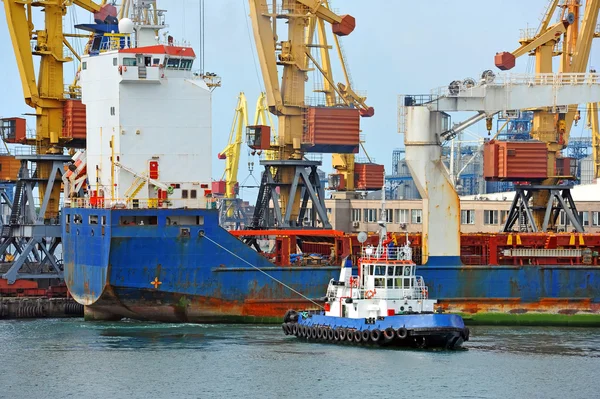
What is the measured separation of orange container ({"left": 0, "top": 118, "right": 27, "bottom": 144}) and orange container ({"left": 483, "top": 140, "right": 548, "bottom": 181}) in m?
21.5

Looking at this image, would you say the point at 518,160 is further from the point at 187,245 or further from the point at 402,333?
the point at 187,245

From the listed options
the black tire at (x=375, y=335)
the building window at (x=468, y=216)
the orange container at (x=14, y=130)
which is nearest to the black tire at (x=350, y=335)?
the black tire at (x=375, y=335)

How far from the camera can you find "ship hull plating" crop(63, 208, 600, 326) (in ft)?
197

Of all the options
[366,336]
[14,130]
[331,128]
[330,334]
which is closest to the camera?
[366,336]

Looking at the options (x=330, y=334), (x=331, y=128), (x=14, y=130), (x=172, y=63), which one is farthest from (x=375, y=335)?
(x=14, y=130)

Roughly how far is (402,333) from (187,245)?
10.8 m

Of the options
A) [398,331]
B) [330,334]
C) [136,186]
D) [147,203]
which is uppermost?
[136,186]

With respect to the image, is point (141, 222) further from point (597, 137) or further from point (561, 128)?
point (597, 137)

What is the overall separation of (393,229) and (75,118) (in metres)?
21.7

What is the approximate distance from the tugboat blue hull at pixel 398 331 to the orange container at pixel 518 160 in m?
12.6

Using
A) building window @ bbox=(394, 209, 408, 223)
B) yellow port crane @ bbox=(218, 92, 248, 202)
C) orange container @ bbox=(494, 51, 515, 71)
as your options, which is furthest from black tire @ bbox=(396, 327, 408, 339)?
yellow port crane @ bbox=(218, 92, 248, 202)

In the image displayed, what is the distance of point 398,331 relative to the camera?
54.2m

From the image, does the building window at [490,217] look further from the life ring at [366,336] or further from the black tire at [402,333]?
the black tire at [402,333]

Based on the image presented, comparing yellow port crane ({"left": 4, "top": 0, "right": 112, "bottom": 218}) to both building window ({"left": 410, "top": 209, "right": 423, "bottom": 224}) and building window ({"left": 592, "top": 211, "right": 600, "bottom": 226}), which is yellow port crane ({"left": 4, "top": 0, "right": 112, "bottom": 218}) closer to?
building window ({"left": 410, "top": 209, "right": 423, "bottom": 224})
